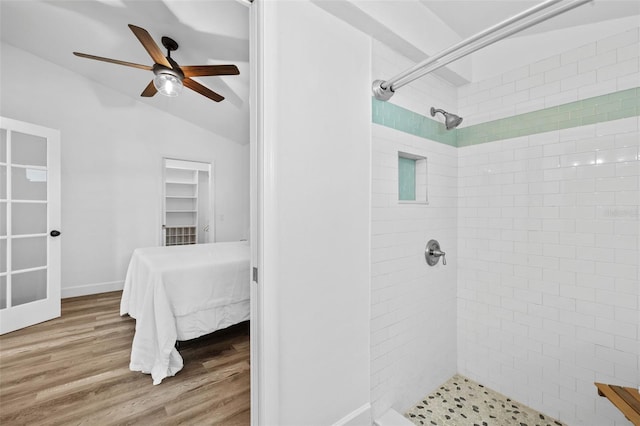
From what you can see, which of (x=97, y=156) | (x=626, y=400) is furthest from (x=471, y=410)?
(x=97, y=156)

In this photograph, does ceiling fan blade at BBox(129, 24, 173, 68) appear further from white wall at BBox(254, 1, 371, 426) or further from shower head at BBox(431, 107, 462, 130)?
shower head at BBox(431, 107, 462, 130)

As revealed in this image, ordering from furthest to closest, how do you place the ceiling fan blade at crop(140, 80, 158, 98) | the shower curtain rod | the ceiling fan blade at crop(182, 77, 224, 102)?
the ceiling fan blade at crop(140, 80, 158, 98)
the ceiling fan blade at crop(182, 77, 224, 102)
the shower curtain rod

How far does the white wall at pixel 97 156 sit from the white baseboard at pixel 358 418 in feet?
12.9

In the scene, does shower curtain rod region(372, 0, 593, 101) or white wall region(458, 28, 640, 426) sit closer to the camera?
shower curtain rod region(372, 0, 593, 101)

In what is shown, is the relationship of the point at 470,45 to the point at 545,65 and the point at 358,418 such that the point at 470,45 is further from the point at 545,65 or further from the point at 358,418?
the point at 358,418

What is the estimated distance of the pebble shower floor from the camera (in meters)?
1.67

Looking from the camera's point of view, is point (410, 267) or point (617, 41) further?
point (410, 267)

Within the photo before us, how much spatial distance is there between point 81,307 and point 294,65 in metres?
3.80

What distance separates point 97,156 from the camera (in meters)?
3.83

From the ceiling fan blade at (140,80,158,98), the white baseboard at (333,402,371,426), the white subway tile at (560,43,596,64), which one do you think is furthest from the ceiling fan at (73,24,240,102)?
the white baseboard at (333,402,371,426)

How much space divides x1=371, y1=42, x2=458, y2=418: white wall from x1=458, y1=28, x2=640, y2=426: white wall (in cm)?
17

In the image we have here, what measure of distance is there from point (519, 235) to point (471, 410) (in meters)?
1.14

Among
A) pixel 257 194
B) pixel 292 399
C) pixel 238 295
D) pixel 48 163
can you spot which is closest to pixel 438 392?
pixel 292 399

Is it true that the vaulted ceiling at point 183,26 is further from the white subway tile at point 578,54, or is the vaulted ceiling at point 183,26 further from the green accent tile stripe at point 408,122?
the green accent tile stripe at point 408,122
